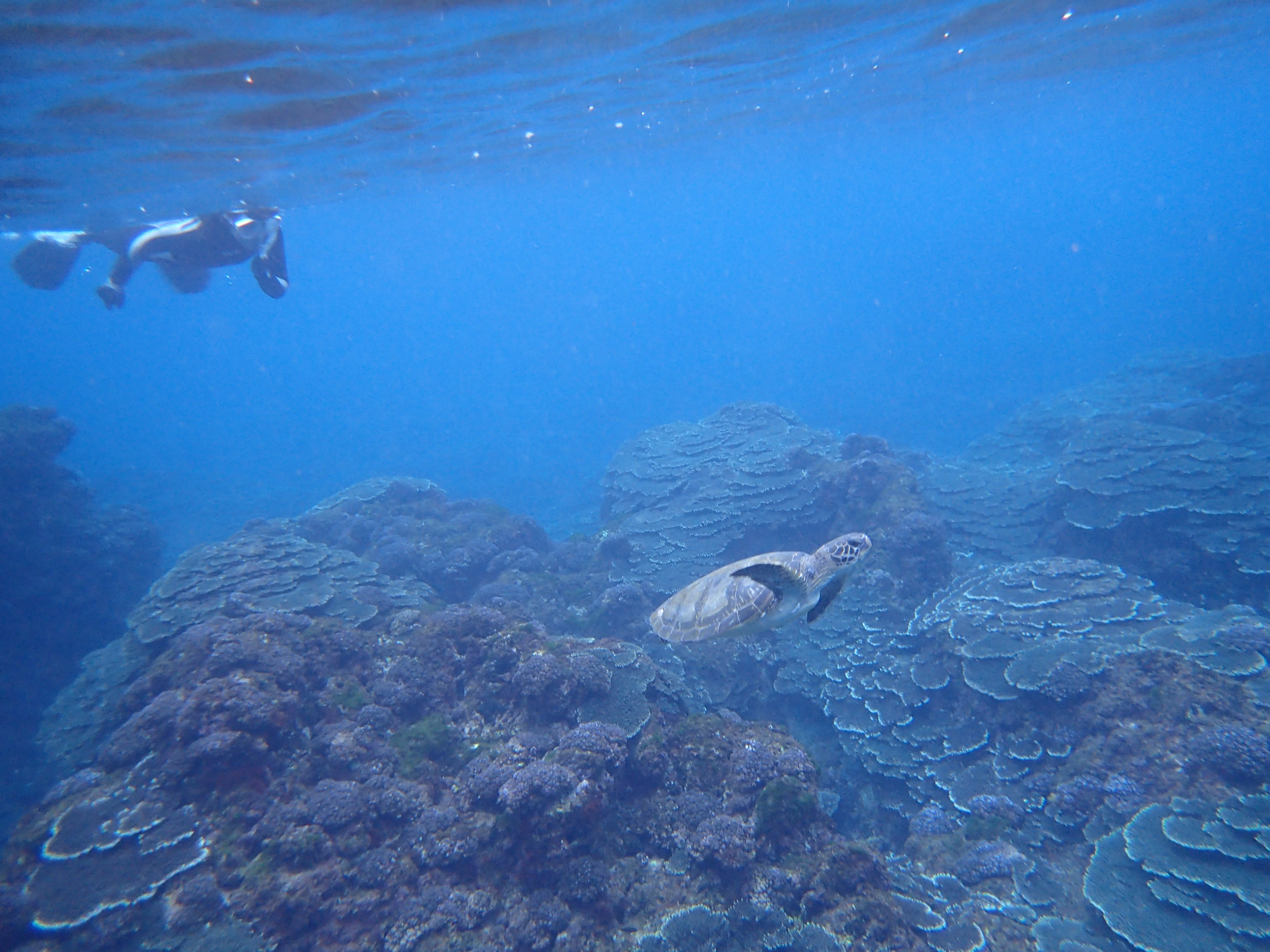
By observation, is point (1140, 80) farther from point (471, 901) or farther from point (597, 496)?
point (471, 901)

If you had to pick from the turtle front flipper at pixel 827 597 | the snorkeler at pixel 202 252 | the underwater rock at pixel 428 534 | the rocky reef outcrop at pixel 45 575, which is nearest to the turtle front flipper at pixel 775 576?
the turtle front flipper at pixel 827 597

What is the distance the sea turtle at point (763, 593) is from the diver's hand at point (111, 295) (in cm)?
997

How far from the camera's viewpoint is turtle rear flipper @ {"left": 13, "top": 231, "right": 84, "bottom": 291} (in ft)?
35.6

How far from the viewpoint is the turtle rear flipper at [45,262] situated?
10859 mm

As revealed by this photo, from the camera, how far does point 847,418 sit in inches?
1384

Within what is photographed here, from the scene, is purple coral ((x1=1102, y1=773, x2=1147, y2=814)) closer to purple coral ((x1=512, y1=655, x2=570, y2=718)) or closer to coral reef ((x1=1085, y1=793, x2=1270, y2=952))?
coral reef ((x1=1085, y1=793, x2=1270, y2=952))

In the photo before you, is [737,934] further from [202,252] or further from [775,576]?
[202,252]

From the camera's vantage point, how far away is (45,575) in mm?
13695

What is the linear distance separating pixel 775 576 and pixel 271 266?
8516mm

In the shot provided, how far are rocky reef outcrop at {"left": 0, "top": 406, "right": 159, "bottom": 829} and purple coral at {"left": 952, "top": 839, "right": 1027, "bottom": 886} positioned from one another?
16.4m

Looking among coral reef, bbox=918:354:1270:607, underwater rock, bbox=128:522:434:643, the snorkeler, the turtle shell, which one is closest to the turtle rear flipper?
the snorkeler

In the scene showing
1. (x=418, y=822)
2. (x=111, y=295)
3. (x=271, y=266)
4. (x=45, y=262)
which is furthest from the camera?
(x=45, y=262)

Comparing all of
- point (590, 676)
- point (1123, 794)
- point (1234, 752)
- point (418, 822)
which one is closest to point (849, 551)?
point (590, 676)

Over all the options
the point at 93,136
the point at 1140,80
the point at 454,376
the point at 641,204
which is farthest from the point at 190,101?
the point at 454,376
